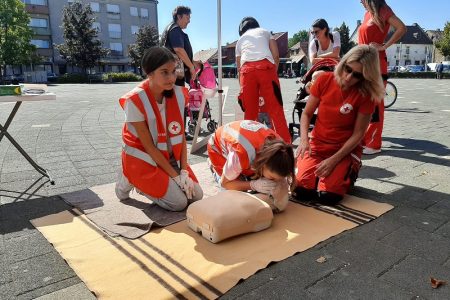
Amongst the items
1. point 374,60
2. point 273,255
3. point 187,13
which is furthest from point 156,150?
point 187,13

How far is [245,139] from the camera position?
271cm

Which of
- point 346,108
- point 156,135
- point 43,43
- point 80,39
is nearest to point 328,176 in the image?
point 346,108

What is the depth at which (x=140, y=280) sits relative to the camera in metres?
1.89

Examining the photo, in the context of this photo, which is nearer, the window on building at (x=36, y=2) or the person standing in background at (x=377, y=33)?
the person standing in background at (x=377, y=33)

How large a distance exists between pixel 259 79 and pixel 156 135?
203 centimetres

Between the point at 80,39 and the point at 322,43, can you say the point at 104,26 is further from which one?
the point at 322,43

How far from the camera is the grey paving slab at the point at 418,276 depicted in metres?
1.79

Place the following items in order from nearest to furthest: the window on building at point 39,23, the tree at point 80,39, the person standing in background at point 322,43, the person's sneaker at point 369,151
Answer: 1. the person's sneaker at point 369,151
2. the person standing in background at point 322,43
3. the tree at point 80,39
4. the window on building at point 39,23

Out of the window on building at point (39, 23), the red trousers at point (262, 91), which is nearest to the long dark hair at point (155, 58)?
the red trousers at point (262, 91)

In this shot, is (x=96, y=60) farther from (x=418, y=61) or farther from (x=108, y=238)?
(x=418, y=61)

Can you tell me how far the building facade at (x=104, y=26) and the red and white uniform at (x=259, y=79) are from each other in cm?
4660

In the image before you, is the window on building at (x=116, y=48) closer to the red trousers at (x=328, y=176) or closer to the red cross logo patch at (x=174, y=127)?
the red cross logo patch at (x=174, y=127)

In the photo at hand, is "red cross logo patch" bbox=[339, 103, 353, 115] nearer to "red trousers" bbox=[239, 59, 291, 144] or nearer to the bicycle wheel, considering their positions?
"red trousers" bbox=[239, 59, 291, 144]

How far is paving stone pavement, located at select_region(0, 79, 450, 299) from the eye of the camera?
72.1 inches
